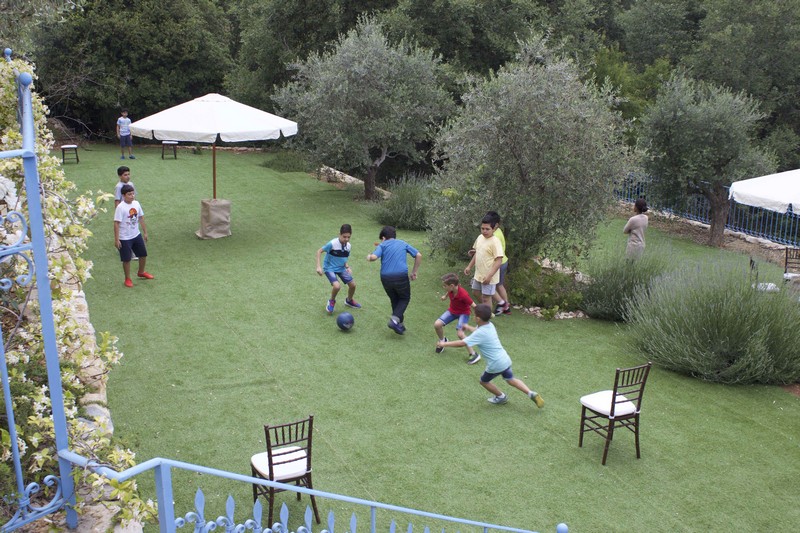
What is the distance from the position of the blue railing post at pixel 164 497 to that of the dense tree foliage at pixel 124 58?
907 inches

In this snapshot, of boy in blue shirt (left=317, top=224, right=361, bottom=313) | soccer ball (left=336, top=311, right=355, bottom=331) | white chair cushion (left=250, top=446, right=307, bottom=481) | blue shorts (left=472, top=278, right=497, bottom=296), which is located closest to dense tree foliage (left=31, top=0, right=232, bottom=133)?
boy in blue shirt (left=317, top=224, right=361, bottom=313)

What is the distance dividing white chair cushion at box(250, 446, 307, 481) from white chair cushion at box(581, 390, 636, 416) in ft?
9.26

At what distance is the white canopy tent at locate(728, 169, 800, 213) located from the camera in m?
9.95

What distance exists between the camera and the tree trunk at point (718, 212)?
55.9ft

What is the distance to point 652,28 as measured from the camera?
3030 centimetres

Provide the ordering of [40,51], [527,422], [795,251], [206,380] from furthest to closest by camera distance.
A: [40,51]
[795,251]
[206,380]
[527,422]

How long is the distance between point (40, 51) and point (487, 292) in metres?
20.2

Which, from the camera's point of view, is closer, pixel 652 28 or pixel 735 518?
pixel 735 518

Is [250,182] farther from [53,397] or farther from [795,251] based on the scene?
[53,397]

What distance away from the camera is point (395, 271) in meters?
9.48

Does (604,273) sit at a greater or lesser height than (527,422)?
greater

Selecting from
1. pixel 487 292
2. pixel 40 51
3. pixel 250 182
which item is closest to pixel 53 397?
pixel 487 292

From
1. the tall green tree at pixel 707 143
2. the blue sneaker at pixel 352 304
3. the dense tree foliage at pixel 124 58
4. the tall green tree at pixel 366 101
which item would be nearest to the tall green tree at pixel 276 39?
the dense tree foliage at pixel 124 58

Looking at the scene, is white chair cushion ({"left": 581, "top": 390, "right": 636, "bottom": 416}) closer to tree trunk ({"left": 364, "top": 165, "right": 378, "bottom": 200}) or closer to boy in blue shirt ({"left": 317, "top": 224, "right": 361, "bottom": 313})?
boy in blue shirt ({"left": 317, "top": 224, "right": 361, "bottom": 313})
